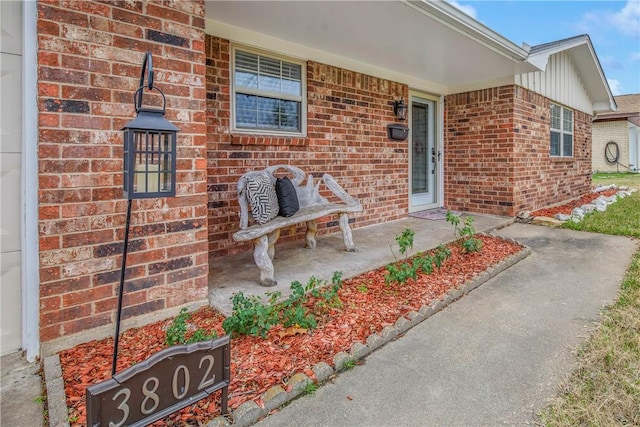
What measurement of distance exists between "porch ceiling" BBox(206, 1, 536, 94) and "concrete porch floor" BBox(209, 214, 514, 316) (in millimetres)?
2278

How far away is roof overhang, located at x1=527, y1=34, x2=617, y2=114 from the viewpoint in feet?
17.5

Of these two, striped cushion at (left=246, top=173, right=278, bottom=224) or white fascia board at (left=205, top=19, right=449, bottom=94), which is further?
white fascia board at (left=205, top=19, right=449, bottom=94)

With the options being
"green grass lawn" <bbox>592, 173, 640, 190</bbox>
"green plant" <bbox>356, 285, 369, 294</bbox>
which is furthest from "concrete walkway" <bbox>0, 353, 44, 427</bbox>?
"green grass lawn" <bbox>592, 173, 640, 190</bbox>

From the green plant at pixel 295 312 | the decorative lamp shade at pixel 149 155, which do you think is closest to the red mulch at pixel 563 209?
the green plant at pixel 295 312

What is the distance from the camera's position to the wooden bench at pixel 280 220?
2.85 m

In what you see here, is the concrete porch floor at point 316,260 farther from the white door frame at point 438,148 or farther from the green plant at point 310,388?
the white door frame at point 438,148

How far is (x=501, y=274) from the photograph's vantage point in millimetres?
3385

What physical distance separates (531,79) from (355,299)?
5895mm

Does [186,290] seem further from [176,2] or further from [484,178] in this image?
[484,178]

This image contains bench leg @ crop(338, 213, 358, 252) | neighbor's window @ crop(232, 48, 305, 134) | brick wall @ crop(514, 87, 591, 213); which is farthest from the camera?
brick wall @ crop(514, 87, 591, 213)

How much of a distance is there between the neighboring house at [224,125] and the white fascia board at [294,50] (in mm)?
22

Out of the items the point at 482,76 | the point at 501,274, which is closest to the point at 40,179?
the point at 501,274

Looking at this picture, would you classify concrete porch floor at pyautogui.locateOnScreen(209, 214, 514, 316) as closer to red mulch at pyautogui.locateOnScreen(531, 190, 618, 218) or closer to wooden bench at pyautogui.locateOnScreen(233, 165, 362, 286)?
wooden bench at pyautogui.locateOnScreen(233, 165, 362, 286)

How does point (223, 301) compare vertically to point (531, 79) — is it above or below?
below
